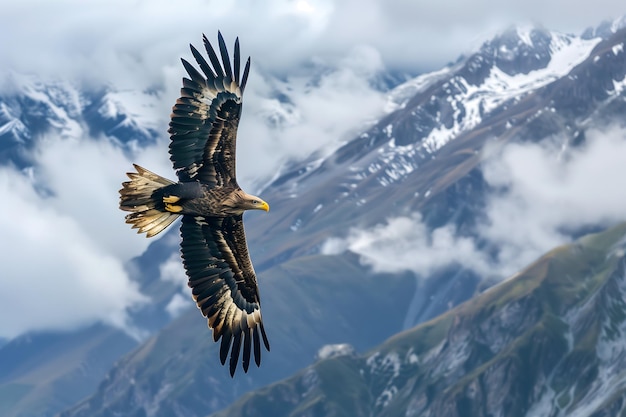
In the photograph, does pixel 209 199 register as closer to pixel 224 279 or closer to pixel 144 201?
pixel 144 201

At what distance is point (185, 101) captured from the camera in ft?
190

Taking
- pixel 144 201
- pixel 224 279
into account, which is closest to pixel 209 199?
pixel 144 201

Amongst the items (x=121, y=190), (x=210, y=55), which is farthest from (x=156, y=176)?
(x=210, y=55)

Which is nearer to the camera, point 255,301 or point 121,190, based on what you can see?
point 121,190

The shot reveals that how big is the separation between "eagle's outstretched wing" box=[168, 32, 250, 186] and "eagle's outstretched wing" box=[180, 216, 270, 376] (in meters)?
2.25

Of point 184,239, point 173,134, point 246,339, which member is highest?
point 173,134

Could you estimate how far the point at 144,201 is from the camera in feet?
187

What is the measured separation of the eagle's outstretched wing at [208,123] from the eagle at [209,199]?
41 millimetres

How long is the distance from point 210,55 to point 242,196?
593 centimetres

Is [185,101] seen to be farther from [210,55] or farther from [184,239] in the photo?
[184,239]

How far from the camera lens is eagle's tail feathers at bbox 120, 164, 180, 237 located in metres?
56.6

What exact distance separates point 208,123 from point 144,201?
14.6 ft

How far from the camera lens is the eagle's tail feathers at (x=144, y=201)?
2229 inches

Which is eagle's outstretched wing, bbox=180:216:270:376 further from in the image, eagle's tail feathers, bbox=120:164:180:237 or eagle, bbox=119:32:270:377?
eagle's tail feathers, bbox=120:164:180:237
